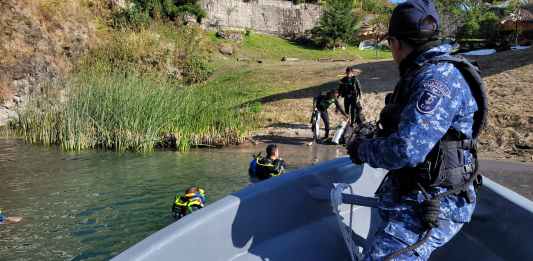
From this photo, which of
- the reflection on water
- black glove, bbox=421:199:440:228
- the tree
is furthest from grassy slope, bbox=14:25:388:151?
the tree

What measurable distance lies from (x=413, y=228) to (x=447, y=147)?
38 centimetres

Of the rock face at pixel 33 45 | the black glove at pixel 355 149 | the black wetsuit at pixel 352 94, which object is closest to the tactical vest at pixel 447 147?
the black glove at pixel 355 149

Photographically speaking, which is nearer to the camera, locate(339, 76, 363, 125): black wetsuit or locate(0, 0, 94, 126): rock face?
locate(339, 76, 363, 125): black wetsuit

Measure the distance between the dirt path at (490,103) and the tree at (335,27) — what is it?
13.2 meters

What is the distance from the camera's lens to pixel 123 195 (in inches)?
324

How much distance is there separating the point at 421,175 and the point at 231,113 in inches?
454

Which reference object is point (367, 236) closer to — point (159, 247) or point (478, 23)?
point (159, 247)

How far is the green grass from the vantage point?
32906 mm

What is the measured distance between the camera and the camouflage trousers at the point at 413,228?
220cm

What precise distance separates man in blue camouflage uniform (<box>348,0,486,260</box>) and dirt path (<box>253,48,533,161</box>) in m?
9.44

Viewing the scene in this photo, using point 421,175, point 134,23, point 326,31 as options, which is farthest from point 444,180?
point 326,31

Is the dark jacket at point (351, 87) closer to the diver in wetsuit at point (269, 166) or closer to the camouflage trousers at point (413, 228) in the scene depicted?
the diver in wetsuit at point (269, 166)

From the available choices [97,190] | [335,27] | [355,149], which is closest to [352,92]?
[97,190]

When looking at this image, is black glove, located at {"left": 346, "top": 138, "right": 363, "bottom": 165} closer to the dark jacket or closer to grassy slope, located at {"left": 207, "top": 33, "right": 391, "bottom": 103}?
the dark jacket
